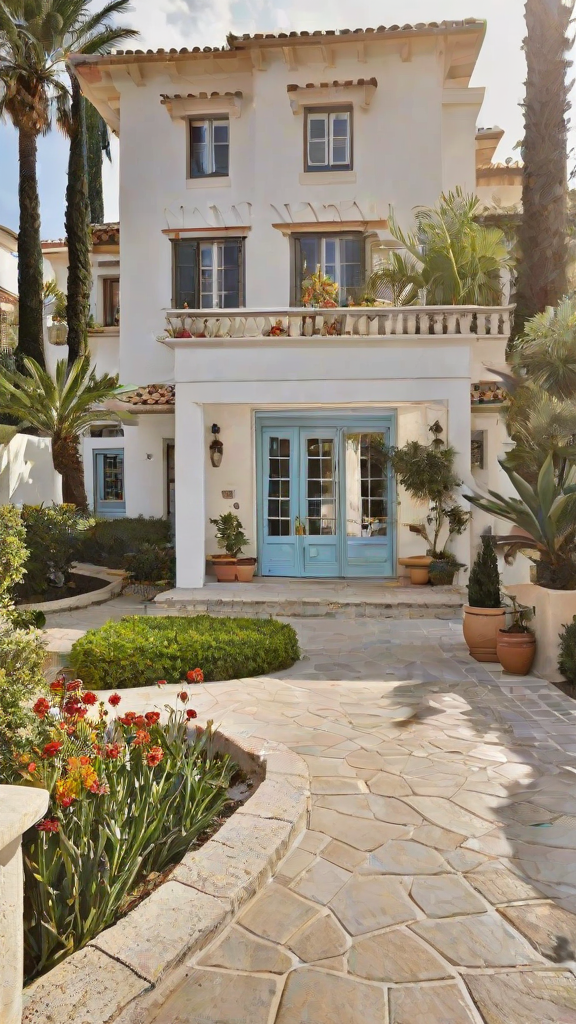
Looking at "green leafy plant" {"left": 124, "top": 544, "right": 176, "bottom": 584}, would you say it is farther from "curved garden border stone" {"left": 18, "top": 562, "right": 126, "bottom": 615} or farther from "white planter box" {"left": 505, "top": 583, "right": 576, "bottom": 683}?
"white planter box" {"left": 505, "top": 583, "right": 576, "bottom": 683}

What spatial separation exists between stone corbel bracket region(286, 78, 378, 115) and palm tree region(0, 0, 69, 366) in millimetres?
6589

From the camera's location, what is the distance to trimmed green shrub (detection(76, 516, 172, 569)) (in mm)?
14758

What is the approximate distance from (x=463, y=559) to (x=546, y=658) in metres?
5.10

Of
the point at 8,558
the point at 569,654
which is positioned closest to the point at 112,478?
the point at 569,654

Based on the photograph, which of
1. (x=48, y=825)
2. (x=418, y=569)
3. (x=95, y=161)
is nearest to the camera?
(x=48, y=825)

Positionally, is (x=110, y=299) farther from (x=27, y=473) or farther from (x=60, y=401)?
(x=27, y=473)

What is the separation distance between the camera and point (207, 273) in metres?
16.1

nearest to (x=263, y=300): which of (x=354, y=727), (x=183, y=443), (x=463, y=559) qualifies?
(x=183, y=443)

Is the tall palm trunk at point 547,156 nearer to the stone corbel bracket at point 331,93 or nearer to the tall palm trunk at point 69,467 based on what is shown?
the stone corbel bracket at point 331,93

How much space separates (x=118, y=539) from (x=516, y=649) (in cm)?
929

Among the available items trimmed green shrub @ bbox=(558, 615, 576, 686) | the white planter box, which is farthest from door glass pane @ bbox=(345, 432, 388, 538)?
trimmed green shrub @ bbox=(558, 615, 576, 686)

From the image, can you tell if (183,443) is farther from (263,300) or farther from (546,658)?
(546,658)

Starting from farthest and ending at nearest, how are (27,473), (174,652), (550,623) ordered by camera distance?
(27,473) < (550,623) < (174,652)

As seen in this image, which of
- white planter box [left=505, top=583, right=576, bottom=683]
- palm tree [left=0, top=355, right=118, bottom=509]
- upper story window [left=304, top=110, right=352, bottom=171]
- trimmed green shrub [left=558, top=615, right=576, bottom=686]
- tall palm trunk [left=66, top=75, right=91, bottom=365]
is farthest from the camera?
tall palm trunk [left=66, top=75, right=91, bottom=365]
